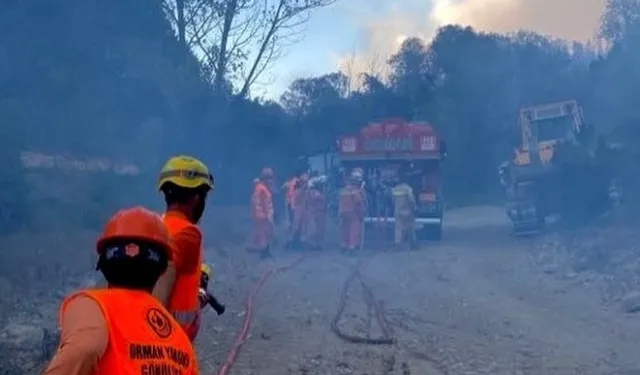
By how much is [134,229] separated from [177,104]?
24817 millimetres

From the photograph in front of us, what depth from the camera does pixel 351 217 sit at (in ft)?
66.4

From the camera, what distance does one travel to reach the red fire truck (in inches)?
877

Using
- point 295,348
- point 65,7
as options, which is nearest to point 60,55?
point 65,7

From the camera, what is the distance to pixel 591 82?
38.2 metres

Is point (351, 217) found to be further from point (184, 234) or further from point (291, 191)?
point (184, 234)

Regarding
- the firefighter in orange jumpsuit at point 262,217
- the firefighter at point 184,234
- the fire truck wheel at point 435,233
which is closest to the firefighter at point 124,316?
the firefighter at point 184,234

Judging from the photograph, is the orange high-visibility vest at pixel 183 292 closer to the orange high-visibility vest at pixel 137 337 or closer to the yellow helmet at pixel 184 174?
the yellow helmet at pixel 184 174

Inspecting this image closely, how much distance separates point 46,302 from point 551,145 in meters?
14.0

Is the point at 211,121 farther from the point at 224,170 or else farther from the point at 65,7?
the point at 65,7

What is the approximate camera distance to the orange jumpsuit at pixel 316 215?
2102 cm

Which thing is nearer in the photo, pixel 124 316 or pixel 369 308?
pixel 124 316

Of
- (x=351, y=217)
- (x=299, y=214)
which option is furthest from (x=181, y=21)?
(x=351, y=217)

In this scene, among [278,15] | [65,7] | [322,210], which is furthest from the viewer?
[278,15]

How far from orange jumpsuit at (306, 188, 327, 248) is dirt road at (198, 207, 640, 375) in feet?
9.18
